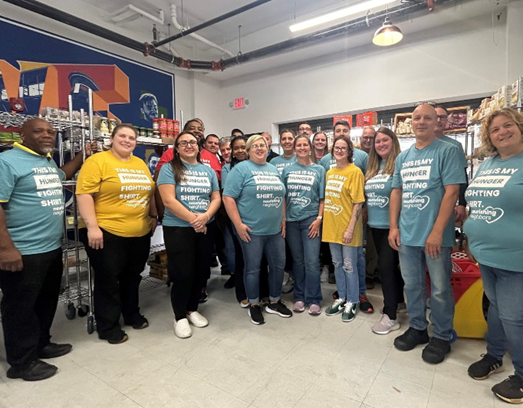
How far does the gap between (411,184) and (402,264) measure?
1.92 feet

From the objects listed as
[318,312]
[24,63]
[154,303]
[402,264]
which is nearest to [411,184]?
[402,264]

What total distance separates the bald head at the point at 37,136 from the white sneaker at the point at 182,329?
63.7 inches

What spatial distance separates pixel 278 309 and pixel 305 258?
535 mm

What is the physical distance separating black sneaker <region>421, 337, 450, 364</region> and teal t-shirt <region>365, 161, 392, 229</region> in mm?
869

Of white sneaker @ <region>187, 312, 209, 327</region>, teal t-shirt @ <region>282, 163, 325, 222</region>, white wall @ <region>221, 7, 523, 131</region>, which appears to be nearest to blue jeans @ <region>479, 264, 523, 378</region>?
teal t-shirt @ <region>282, 163, 325, 222</region>

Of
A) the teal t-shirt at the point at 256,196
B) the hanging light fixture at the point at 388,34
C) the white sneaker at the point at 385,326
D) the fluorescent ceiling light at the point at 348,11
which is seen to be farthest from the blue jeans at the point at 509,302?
the fluorescent ceiling light at the point at 348,11

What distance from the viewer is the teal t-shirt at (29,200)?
1887 mm

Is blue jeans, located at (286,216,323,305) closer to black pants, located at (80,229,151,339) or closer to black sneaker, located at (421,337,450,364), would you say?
black sneaker, located at (421,337,450,364)

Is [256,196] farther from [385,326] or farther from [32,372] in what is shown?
[32,372]

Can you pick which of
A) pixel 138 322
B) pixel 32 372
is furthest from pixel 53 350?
pixel 138 322

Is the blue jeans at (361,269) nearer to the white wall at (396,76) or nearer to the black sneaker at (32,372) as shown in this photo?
the black sneaker at (32,372)

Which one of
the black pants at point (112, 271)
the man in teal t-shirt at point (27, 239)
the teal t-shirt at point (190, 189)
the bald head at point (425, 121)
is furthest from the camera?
the teal t-shirt at point (190, 189)

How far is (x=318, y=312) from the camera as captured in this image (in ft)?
9.23

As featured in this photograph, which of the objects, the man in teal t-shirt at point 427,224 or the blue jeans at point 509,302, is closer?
the blue jeans at point 509,302
